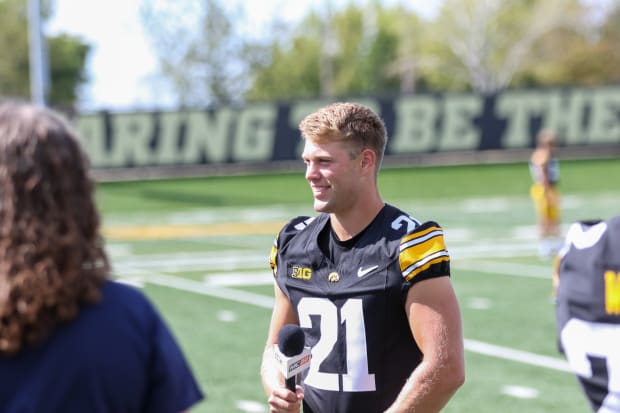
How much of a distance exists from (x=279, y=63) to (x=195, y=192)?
120ft

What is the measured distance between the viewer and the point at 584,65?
62.2m

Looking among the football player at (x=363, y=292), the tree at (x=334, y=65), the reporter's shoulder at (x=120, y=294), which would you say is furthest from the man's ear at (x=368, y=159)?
the tree at (x=334, y=65)

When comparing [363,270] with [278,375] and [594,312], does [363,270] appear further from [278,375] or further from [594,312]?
[594,312]

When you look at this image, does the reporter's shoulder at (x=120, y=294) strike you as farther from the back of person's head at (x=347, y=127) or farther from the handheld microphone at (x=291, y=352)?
the back of person's head at (x=347, y=127)

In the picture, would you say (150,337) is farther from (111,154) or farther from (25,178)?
(111,154)

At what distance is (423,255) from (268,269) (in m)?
10.6

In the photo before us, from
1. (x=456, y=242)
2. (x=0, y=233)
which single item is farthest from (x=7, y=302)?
(x=456, y=242)

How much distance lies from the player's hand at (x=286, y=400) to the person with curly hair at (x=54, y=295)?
946 mm

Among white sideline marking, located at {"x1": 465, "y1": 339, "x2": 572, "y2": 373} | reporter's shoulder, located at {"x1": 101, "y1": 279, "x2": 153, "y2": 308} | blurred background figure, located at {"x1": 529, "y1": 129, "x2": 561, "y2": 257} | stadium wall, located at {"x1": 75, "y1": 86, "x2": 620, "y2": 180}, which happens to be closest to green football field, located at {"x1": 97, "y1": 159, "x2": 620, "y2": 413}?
white sideline marking, located at {"x1": 465, "y1": 339, "x2": 572, "y2": 373}

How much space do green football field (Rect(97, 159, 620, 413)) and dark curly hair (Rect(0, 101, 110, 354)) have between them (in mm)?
322

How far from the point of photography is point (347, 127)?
336 cm

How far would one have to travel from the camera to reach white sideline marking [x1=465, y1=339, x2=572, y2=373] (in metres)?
7.84

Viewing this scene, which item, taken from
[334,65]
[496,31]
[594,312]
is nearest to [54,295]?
[594,312]

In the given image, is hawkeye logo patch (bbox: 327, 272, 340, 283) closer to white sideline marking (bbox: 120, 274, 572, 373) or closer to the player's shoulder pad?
the player's shoulder pad
